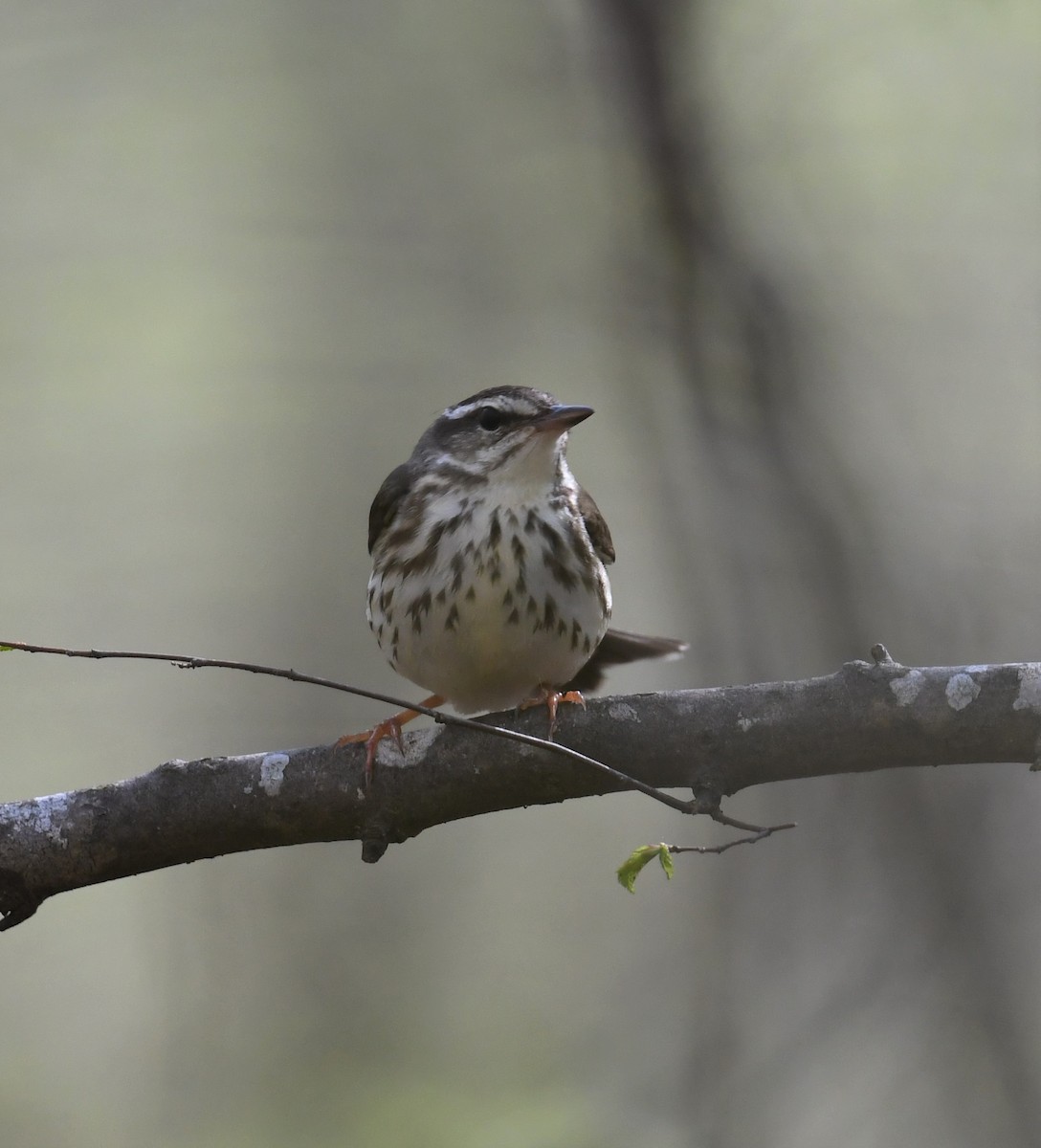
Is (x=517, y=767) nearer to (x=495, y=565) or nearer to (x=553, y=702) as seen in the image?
(x=553, y=702)

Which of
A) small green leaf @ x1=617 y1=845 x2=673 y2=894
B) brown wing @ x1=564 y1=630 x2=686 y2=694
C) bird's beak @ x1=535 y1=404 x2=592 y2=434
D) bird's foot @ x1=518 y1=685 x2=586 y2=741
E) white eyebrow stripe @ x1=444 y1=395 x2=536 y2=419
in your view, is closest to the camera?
small green leaf @ x1=617 y1=845 x2=673 y2=894

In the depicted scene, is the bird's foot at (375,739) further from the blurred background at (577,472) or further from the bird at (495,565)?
the blurred background at (577,472)

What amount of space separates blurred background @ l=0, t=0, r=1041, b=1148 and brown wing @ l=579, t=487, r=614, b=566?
816mm

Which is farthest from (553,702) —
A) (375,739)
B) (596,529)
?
(596,529)

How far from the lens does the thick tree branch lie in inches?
137

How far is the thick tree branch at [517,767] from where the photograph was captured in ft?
11.4

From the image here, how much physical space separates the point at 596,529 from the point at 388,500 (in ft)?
2.88

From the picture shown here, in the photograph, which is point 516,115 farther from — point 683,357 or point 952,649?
point 952,649

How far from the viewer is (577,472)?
9844mm

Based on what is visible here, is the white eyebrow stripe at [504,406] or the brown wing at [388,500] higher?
the white eyebrow stripe at [504,406]

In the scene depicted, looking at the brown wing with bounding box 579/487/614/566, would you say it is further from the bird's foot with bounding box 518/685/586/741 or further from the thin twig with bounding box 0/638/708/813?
the thin twig with bounding box 0/638/708/813

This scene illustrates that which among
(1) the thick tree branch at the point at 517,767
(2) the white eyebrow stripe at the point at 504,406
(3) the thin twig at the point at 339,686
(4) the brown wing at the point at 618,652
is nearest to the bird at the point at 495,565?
(2) the white eyebrow stripe at the point at 504,406

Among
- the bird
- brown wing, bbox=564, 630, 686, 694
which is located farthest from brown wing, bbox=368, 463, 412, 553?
brown wing, bbox=564, 630, 686, 694

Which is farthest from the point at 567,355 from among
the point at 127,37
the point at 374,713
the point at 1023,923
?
the point at 1023,923
